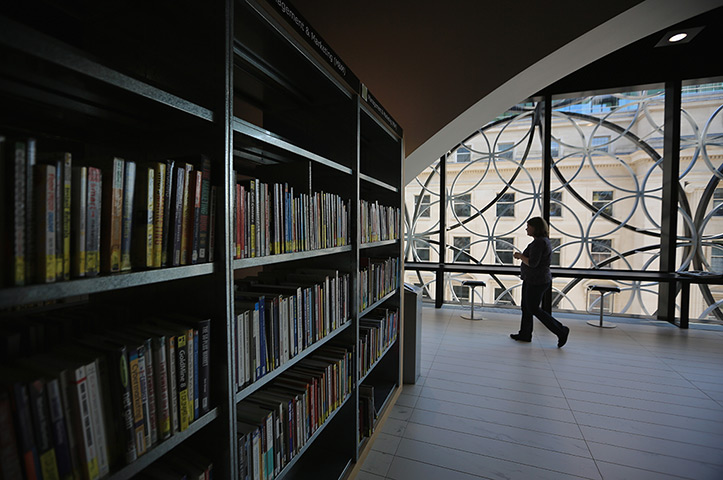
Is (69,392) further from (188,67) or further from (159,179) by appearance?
(188,67)

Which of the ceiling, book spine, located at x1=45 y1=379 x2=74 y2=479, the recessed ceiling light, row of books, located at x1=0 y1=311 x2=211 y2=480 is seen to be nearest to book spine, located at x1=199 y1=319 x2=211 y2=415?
row of books, located at x1=0 y1=311 x2=211 y2=480

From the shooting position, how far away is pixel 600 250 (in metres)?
5.88

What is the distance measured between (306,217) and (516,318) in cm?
542

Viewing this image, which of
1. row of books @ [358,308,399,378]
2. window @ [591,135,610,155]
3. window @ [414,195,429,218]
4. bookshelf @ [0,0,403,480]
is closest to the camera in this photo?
bookshelf @ [0,0,403,480]

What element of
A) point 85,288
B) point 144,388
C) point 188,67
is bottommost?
point 144,388

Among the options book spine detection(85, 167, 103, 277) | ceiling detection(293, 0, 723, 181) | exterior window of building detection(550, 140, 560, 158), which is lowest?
book spine detection(85, 167, 103, 277)

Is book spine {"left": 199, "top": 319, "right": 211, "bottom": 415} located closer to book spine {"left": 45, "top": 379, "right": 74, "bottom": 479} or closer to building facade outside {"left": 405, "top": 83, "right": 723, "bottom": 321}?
book spine {"left": 45, "top": 379, "right": 74, "bottom": 479}

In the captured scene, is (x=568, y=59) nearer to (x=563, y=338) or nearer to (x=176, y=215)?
(x=563, y=338)

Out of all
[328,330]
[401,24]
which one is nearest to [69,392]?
[328,330]

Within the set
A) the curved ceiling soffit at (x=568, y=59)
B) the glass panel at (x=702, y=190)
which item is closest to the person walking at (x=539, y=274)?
the curved ceiling soffit at (x=568, y=59)

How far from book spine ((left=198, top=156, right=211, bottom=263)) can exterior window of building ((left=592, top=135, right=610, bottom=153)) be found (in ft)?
22.3

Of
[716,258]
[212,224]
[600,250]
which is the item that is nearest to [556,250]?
[600,250]

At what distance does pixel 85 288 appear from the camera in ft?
2.30

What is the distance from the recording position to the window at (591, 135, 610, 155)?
576 cm
